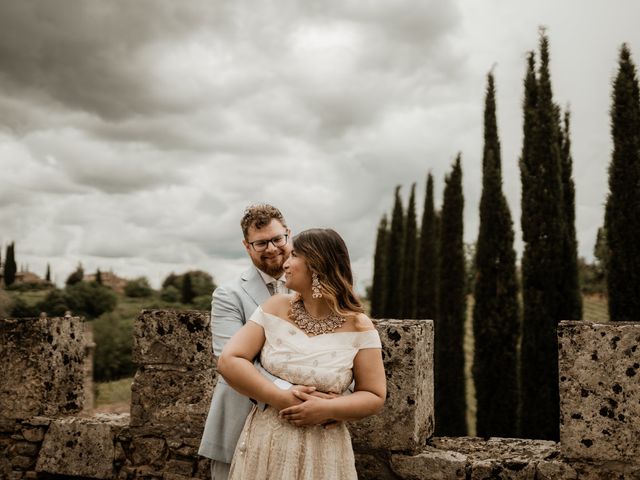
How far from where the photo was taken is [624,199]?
511 inches

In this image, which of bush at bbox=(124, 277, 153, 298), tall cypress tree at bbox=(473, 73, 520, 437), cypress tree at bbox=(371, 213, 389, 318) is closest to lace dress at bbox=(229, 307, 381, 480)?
tall cypress tree at bbox=(473, 73, 520, 437)

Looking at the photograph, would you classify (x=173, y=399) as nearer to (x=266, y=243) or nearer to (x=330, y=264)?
(x=266, y=243)

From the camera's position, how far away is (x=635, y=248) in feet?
41.3

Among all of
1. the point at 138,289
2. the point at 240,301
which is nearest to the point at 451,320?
the point at 240,301

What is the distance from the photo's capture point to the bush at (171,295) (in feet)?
161

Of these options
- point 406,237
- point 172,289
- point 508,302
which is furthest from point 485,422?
point 172,289

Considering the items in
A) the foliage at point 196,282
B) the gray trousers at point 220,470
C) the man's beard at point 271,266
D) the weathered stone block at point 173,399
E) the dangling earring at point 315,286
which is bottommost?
the gray trousers at point 220,470

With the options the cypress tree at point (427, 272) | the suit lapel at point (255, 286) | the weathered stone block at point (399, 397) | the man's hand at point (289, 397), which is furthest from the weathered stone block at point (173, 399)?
the cypress tree at point (427, 272)

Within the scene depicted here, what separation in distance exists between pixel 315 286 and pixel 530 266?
1342 centimetres

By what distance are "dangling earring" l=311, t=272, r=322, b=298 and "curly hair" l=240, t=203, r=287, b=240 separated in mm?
592

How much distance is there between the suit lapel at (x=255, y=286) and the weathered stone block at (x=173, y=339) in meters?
0.91

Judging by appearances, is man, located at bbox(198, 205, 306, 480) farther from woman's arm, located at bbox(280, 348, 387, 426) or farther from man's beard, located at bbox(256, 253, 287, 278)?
woman's arm, located at bbox(280, 348, 387, 426)

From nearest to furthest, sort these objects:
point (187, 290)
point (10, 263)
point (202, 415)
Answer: point (202, 415)
point (187, 290)
point (10, 263)

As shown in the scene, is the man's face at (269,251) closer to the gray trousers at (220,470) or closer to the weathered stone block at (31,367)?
the gray trousers at (220,470)
